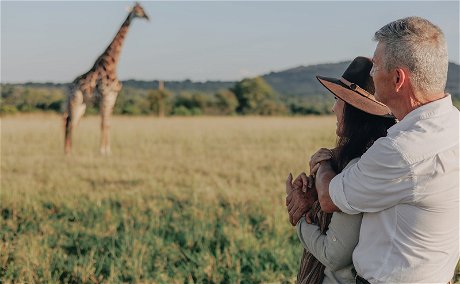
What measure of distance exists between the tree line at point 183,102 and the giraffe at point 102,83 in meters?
22.1

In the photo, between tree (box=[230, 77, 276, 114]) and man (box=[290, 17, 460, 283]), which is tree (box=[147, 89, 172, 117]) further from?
man (box=[290, 17, 460, 283])

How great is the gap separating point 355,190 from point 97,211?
5.20 meters

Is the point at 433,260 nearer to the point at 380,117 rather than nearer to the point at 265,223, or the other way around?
the point at 380,117

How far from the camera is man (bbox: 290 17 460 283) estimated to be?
177 cm

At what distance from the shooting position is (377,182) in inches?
70.6

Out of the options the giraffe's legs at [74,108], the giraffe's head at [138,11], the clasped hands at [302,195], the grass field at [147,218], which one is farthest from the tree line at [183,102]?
the clasped hands at [302,195]

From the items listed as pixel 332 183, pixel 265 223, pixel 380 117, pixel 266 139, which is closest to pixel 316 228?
pixel 332 183

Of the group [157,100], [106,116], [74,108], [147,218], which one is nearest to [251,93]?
[157,100]

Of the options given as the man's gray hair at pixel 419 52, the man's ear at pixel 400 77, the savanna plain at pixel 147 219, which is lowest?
the savanna plain at pixel 147 219

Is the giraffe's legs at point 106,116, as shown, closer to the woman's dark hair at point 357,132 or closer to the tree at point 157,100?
the woman's dark hair at point 357,132

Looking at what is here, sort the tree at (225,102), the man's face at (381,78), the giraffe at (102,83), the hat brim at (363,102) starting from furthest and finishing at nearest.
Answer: the tree at (225,102) < the giraffe at (102,83) < the hat brim at (363,102) < the man's face at (381,78)

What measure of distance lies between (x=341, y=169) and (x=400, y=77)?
43cm

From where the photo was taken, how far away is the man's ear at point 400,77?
1.81m

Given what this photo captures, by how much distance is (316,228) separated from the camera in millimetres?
2150
